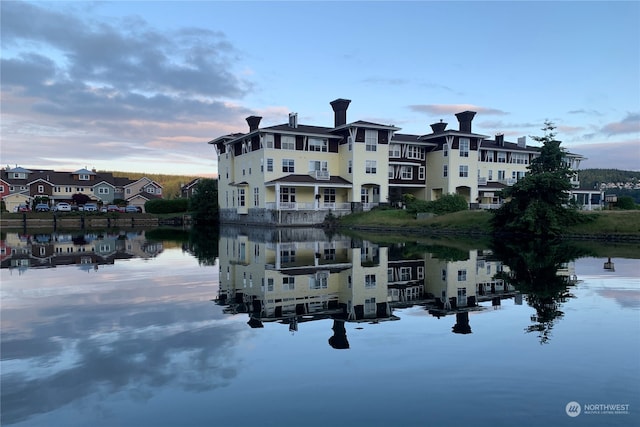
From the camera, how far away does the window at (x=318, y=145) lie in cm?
5525

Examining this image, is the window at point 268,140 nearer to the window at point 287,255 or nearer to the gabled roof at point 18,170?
the window at point 287,255

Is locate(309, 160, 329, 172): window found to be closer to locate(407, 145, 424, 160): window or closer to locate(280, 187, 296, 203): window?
locate(280, 187, 296, 203): window

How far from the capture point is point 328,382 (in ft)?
22.0

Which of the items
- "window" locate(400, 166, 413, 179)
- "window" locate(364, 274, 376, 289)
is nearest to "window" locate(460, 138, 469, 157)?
"window" locate(400, 166, 413, 179)

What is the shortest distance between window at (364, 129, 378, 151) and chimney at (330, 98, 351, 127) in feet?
14.5

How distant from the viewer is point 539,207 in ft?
106

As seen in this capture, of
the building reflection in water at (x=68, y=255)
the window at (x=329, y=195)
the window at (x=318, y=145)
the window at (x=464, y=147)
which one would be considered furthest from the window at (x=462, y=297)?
the window at (x=464, y=147)

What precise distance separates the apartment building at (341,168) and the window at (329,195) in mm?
125

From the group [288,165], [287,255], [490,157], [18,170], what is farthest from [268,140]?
[18,170]

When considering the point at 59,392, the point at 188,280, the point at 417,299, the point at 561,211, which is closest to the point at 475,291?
the point at 417,299

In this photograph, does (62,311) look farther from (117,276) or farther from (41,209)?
(41,209)

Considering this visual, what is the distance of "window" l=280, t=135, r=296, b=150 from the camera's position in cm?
5316

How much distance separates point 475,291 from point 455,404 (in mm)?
8259

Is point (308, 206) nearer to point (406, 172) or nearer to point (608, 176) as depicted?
point (406, 172)
